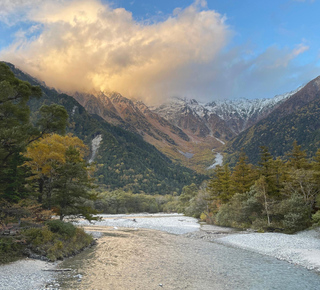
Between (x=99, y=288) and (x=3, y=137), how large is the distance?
1591 centimetres

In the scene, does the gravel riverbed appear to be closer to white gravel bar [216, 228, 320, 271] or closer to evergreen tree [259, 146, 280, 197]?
white gravel bar [216, 228, 320, 271]

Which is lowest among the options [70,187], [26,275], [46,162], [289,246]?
[289,246]

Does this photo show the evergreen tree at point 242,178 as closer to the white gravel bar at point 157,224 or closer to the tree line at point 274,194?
the tree line at point 274,194

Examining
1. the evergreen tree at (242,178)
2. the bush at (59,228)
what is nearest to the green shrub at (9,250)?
the bush at (59,228)

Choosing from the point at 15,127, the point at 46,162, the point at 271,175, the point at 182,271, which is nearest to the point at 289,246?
the point at 182,271

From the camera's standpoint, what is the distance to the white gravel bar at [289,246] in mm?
23000

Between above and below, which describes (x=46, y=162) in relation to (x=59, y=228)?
above

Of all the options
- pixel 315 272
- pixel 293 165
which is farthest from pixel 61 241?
pixel 293 165

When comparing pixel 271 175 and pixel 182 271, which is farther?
pixel 271 175

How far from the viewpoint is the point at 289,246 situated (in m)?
28.3

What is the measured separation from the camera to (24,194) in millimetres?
25203

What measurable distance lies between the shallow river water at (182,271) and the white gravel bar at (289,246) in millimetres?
1571

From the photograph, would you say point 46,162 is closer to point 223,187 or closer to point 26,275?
point 26,275

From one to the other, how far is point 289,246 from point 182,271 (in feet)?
54.4
